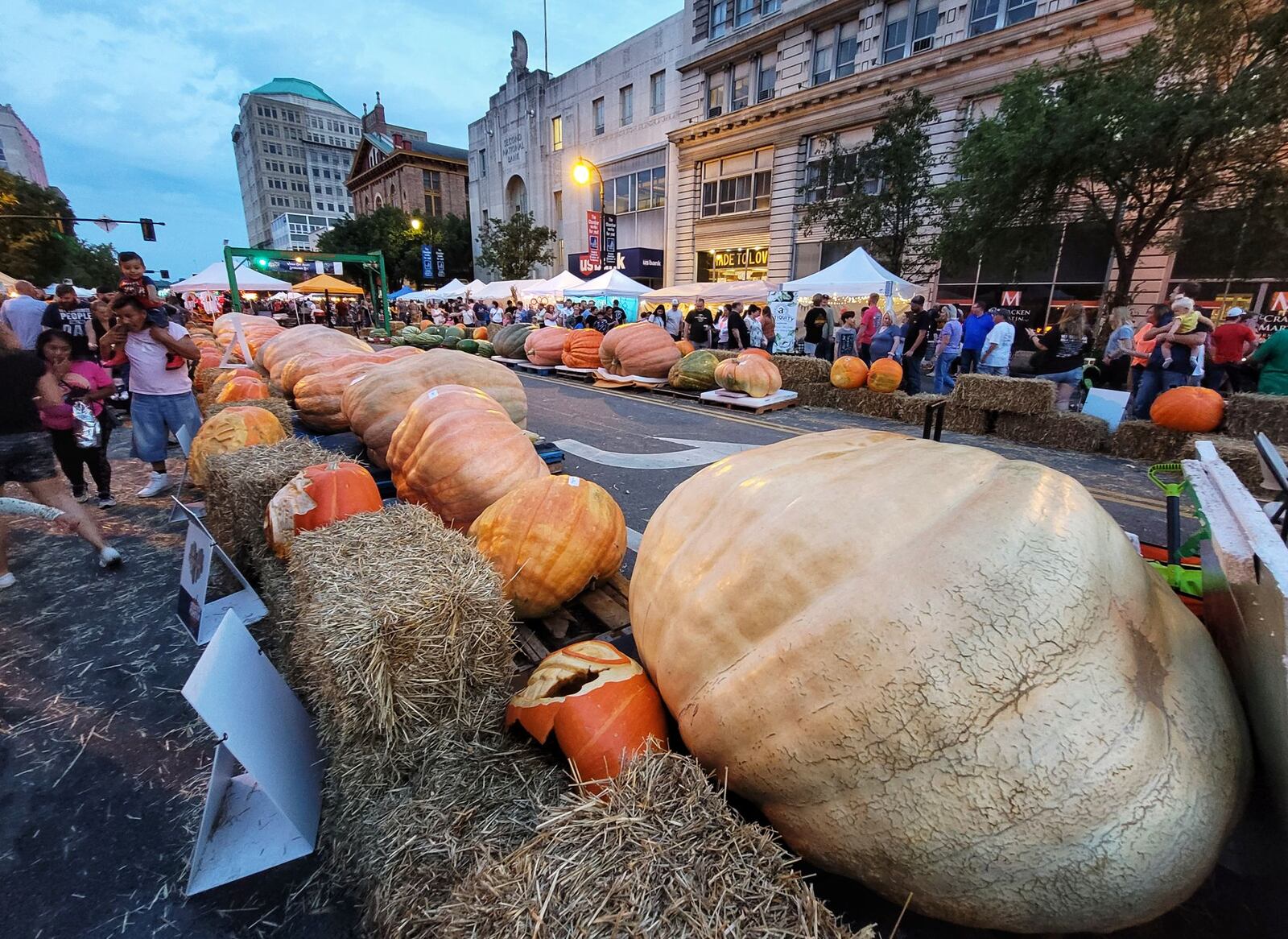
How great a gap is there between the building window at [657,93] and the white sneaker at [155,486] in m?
31.4

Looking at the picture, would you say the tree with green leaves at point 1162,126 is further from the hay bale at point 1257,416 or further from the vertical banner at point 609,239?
the vertical banner at point 609,239

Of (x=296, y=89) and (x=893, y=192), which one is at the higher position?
(x=296, y=89)

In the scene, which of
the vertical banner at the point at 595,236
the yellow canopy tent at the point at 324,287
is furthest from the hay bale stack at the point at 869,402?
the yellow canopy tent at the point at 324,287

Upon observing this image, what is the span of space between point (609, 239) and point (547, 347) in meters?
15.0

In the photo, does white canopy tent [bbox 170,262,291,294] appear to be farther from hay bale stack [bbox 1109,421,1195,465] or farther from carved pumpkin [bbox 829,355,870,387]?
hay bale stack [bbox 1109,421,1195,465]

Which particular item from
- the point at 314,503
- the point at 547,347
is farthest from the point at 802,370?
the point at 314,503

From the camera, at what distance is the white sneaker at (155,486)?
520cm

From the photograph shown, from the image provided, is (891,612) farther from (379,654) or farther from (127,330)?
(127,330)

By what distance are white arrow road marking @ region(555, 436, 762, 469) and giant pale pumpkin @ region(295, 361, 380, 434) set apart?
2.39 m

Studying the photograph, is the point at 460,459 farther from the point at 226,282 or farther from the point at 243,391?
the point at 226,282

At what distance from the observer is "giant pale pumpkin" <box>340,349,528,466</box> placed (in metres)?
4.38

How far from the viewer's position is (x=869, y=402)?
9.01 meters

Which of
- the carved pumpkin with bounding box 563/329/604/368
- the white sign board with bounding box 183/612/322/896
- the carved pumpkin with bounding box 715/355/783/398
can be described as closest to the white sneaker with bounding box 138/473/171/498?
the white sign board with bounding box 183/612/322/896

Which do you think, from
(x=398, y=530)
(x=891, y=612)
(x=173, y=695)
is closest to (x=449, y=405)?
(x=398, y=530)
